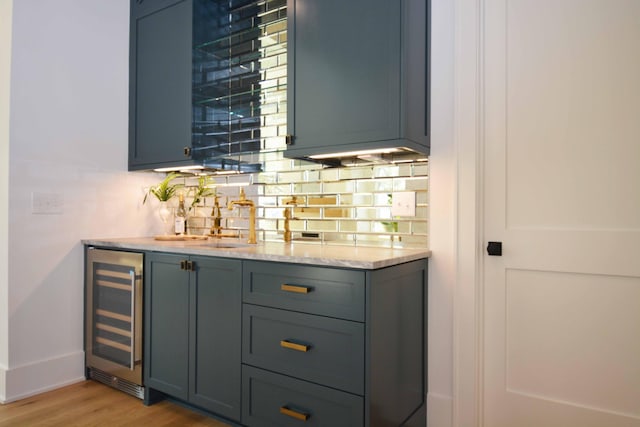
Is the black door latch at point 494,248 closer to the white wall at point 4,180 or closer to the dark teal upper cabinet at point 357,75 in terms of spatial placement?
the dark teal upper cabinet at point 357,75

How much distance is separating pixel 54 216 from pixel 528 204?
8.47ft

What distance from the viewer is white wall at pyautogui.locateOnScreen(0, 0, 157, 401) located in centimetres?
249

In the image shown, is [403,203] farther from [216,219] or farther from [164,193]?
[164,193]

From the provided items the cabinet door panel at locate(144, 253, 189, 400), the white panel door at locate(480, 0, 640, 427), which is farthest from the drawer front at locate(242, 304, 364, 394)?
the white panel door at locate(480, 0, 640, 427)

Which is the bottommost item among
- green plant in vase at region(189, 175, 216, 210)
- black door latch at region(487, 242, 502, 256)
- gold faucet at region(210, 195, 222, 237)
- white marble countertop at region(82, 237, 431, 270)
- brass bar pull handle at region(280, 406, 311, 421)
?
brass bar pull handle at region(280, 406, 311, 421)

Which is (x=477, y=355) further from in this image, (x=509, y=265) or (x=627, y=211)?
(x=627, y=211)

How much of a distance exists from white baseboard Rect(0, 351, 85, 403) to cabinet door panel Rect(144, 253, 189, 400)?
2.10 feet

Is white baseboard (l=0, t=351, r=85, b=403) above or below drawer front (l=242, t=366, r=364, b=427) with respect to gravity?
below

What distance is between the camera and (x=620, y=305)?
1732 mm

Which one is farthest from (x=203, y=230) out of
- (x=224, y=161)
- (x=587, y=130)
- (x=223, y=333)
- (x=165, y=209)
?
(x=587, y=130)

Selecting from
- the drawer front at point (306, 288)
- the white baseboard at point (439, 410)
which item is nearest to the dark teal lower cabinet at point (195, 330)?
the drawer front at point (306, 288)

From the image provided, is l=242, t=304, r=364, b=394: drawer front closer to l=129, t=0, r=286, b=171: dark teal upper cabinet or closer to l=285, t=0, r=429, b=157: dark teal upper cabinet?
l=285, t=0, r=429, b=157: dark teal upper cabinet

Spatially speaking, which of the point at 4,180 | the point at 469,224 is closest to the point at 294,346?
the point at 469,224

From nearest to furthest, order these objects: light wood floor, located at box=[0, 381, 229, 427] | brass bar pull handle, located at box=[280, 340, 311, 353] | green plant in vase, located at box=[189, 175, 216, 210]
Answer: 1. brass bar pull handle, located at box=[280, 340, 311, 353]
2. light wood floor, located at box=[0, 381, 229, 427]
3. green plant in vase, located at box=[189, 175, 216, 210]
